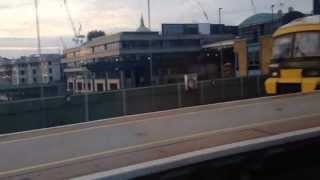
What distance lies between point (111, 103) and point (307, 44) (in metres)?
8.50

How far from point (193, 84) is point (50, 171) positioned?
19800 millimetres

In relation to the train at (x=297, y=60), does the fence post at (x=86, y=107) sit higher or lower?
lower

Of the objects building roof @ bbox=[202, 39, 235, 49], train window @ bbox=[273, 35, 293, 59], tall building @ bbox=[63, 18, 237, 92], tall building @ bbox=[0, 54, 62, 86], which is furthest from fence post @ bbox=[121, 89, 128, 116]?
tall building @ bbox=[0, 54, 62, 86]

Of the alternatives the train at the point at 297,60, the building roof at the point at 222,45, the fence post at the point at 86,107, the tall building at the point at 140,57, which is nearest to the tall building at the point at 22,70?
the tall building at the point at 140,57

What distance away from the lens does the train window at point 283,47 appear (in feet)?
64.6

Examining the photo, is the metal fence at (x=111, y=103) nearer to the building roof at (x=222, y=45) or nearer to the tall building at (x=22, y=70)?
the building roof at (x=222, y=45)

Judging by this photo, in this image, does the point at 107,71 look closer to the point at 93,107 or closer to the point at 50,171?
the point at 93,107

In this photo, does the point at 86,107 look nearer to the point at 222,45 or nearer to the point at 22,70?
the point at 222,45

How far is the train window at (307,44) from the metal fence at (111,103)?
762 cm

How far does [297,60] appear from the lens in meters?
19.0

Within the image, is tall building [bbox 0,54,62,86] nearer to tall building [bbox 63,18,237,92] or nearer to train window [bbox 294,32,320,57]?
tall building [bbox 63,18,237,92]

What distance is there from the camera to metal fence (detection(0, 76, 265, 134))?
763 inches

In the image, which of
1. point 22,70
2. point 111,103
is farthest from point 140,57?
point 111,103

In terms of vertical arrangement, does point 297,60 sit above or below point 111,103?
above
